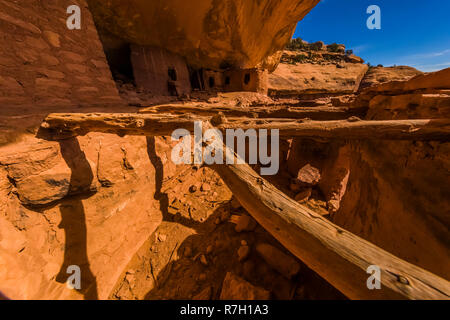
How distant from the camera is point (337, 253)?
2.43 feet

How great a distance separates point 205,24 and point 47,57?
6384mm

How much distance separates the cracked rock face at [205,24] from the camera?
18.3ft

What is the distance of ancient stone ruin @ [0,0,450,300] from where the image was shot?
3.47ft

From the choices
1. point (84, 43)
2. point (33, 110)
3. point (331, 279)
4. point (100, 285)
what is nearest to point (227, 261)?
point (100, 285)

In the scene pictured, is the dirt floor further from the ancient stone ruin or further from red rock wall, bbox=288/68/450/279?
red rock wall, bbox=288/68/450/279

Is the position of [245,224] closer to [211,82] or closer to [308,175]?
[308,175]

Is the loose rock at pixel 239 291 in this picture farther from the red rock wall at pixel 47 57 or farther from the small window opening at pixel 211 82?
the small window opening at pixel 211 82

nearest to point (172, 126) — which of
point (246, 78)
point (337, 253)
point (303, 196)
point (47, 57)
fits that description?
point (337, 253)

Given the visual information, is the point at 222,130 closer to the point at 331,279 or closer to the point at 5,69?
the point at 331,279

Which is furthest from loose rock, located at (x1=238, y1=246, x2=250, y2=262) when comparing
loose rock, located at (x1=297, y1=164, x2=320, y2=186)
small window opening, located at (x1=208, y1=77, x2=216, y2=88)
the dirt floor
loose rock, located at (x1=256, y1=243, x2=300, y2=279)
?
small window opening, located at (x1=208, y1=77, x2=216, y2=88)

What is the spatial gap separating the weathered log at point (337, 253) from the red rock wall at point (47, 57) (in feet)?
10.8

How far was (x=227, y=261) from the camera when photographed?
2229 millimetres

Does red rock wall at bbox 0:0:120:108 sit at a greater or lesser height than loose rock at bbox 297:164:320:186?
greater

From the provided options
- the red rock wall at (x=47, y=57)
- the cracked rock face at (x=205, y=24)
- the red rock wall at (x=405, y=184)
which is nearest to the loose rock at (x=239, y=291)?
the red rock wall at (x=405, y=184)
